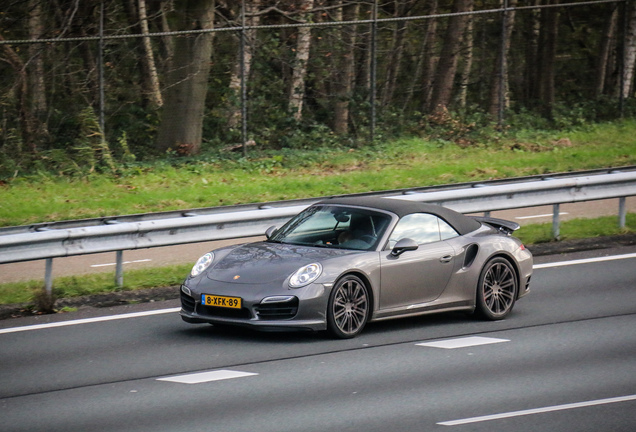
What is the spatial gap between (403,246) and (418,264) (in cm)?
41

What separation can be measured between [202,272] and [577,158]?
532 inches

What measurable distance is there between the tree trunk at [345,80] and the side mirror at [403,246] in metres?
12.2

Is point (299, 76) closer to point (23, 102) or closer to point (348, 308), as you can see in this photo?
point (23, 102)

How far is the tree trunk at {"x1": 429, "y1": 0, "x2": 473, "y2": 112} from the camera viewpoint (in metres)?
23.5

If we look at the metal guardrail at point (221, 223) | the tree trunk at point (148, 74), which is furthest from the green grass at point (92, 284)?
the tree trunk at point (148, 74)

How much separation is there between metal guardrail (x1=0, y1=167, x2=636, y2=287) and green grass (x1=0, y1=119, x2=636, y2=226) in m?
2.32

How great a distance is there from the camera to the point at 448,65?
23938 millimetres

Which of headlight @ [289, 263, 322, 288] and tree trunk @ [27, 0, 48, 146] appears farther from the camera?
tree trunk @ [27, 0, 48, 146]

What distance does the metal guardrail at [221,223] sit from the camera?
11.4 meters

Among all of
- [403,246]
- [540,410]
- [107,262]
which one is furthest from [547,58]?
[540,410]

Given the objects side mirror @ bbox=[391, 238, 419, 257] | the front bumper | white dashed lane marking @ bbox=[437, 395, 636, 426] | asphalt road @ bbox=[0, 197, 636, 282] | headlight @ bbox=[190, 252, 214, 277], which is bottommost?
white dashed lane marking @ bbox=[437, 395, 636, 426]

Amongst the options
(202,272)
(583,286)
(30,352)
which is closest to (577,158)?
(583,286)

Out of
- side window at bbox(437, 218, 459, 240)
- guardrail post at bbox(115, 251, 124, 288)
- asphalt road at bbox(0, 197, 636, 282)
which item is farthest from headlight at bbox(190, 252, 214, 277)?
asphalt road at bbox(0, 197, 636, 282)

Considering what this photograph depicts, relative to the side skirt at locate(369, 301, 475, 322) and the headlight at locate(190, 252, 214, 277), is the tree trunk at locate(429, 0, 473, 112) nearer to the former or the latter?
the side skirt at locate(369, 301, 475, 322)
